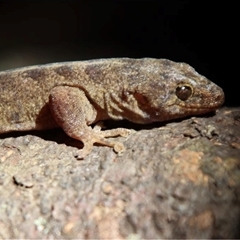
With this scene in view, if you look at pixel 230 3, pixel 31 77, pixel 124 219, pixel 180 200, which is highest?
pixel 230 3

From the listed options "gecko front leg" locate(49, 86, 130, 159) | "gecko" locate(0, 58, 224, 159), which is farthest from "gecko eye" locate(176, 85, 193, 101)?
"gecko front leg" locate(49, 86, 130, 159)

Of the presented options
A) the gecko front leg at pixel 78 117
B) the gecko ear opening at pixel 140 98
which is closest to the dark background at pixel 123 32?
the gecko ear opening at pixel 140 98

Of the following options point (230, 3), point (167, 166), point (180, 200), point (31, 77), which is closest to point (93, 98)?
point (31, 77)

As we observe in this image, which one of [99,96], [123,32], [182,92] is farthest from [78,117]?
[123,32]

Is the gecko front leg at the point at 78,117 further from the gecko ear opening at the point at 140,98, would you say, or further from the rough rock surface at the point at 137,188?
the gecko ear opening at the point at 140,98

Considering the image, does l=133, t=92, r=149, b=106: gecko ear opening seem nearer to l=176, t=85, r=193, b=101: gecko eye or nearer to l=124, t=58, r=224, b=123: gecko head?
l=124, t=58, r=224, b=123: gecko head

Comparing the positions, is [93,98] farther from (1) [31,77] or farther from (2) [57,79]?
(1) [31,77]

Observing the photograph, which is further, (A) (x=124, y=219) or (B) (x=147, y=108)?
→ (B) (x=147, y=108)
